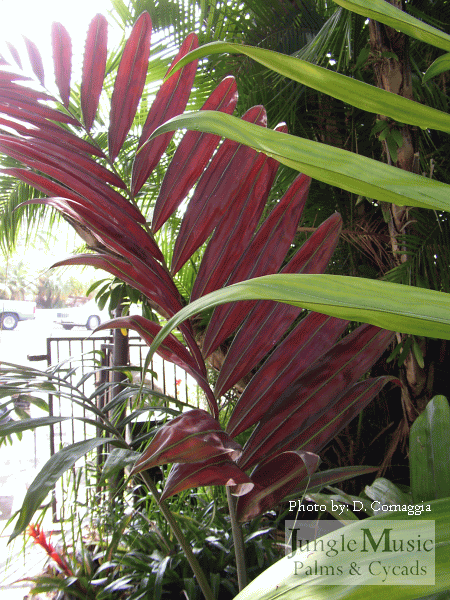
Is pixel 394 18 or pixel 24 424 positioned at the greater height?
pixel 394 18

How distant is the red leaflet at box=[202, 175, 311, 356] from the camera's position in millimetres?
480

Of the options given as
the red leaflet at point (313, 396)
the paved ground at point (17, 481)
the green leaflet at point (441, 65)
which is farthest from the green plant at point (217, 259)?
the paved ground at point (17, 481)

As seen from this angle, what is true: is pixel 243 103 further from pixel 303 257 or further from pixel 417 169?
pixel 303 257

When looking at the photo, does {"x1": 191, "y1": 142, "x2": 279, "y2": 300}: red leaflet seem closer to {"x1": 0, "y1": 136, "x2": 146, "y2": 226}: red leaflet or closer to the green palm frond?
{"x1": 0, "y1": 136, "x2": 146, "y2": 226}: red leaflet

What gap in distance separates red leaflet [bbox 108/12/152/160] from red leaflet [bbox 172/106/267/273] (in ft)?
0.37

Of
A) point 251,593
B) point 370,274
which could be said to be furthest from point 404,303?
point 370,274

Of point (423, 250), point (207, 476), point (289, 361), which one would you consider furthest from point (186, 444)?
point (423, 250)

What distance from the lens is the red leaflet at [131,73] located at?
491mm

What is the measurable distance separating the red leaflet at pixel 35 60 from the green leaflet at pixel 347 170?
524 millimetres

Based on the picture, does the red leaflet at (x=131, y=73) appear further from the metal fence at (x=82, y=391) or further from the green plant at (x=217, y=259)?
the metal fence at (x=82, y=391)

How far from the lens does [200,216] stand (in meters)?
0.50

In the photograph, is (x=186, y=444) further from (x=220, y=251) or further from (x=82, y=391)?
(x=82, y=391)

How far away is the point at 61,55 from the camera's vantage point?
1.69 feet

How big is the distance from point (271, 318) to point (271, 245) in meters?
0.08
